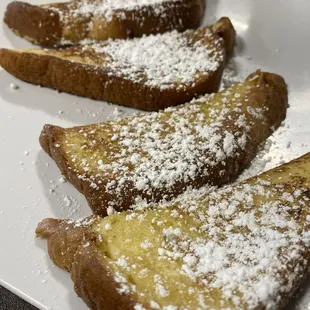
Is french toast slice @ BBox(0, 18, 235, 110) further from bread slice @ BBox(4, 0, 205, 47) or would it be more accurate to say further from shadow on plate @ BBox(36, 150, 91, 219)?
shadow on plate @ BBox(36, 150, 91, 219)

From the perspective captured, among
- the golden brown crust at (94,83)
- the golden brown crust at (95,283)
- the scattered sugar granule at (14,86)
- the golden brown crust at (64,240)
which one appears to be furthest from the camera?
the scattered sugar granule at (14,86)

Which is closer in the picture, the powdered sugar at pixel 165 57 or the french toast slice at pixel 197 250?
the french toast slice at pixel 197 250

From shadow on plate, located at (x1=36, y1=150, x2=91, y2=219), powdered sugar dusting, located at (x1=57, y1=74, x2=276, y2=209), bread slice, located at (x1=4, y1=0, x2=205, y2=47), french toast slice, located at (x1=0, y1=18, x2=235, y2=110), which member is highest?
bread slice, located at (x1=4, y1=0, x2=205, y2=47)

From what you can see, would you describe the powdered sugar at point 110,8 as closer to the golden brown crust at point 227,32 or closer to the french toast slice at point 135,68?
the french toast slice at point 135,68

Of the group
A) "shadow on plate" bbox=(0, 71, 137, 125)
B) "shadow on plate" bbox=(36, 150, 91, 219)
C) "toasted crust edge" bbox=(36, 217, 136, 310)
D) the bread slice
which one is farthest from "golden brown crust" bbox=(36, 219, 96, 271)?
the bread slice

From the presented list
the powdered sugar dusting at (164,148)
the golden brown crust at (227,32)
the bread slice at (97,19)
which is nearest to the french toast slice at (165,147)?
the powdered sugar dusting at (164,148)

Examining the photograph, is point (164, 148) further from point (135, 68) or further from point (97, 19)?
point (97, 19)
